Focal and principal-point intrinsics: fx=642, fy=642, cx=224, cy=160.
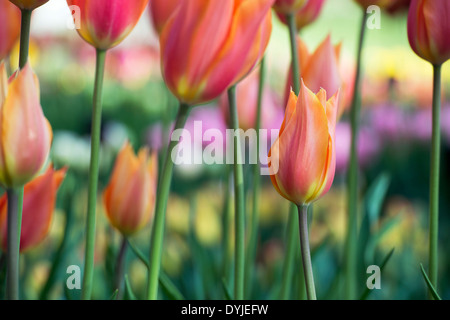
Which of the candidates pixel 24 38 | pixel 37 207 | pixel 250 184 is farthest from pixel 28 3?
pixel 250 184

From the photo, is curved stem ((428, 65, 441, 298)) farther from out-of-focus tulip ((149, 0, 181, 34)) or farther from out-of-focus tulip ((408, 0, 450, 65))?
out-of-focus tulip ((149, 0, 181, 34))

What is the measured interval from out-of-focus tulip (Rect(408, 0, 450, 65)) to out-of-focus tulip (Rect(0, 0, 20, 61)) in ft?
0.72

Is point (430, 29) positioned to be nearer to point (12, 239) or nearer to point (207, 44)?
point (207, 44)

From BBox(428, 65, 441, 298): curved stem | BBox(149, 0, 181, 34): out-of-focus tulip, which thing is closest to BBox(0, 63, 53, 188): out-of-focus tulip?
BBox(149, 0, 181, 34): out-of-focus tulip

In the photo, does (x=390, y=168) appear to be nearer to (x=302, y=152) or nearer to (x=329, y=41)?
(x=329, y=41)

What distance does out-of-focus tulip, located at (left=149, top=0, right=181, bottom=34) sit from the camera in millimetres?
368

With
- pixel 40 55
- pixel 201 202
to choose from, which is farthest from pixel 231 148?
pixel 40 55

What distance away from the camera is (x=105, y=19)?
1.02 feet

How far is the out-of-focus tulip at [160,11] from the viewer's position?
0.37 metres

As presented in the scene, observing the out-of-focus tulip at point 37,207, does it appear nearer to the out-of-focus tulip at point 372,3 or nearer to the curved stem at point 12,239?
the curved stem at point 12,239

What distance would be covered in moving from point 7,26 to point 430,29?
0.76ft

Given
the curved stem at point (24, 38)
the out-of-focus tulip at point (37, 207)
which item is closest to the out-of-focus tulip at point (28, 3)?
the curved stem at point (24, 38)

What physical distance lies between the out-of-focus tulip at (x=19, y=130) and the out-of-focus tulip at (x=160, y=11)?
0.35ft
